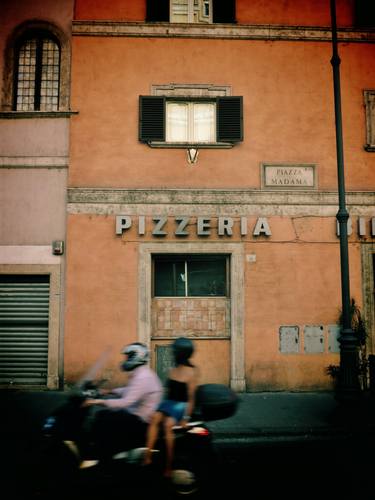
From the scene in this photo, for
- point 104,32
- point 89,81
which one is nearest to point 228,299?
point 89,81

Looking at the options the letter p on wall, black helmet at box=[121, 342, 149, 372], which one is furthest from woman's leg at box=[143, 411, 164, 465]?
the letter p on wall

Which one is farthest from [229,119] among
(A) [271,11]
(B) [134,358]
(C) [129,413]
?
(C) [129,413]

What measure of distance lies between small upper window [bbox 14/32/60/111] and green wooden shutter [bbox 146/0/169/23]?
2.45 m

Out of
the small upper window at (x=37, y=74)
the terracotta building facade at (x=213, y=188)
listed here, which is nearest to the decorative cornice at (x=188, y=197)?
the terracotta building facade at (x=213, y=188)

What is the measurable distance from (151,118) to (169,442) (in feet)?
26.5

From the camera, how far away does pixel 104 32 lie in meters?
11.2

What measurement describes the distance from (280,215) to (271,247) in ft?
2.62

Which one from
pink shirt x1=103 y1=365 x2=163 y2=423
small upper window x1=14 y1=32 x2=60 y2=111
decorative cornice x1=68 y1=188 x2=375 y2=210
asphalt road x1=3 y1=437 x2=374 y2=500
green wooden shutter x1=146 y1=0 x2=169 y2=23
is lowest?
asphalt road x1=3 y1=437 x2=374 y2=500

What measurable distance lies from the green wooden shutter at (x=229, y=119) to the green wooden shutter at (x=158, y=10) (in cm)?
246

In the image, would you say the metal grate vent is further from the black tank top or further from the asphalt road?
the black tank top

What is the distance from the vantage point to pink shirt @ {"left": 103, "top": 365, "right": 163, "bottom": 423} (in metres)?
4.95

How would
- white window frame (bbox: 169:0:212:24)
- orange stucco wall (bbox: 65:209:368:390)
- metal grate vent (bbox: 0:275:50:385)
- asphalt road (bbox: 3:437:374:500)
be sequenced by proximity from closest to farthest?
1. asphalt road (bbox: 3:437:374:500)
2. orange stucco wall (bbox: 65:209:368:390)
3. metal grate vent (bbox: 0:275:50:385)
4. white window frame (bbox: 169:0:212:24)

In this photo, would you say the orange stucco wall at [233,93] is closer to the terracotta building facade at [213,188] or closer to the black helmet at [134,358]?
the terracotta building facade at [213,188]

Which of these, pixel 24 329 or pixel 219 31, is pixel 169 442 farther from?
pixel 219 31
